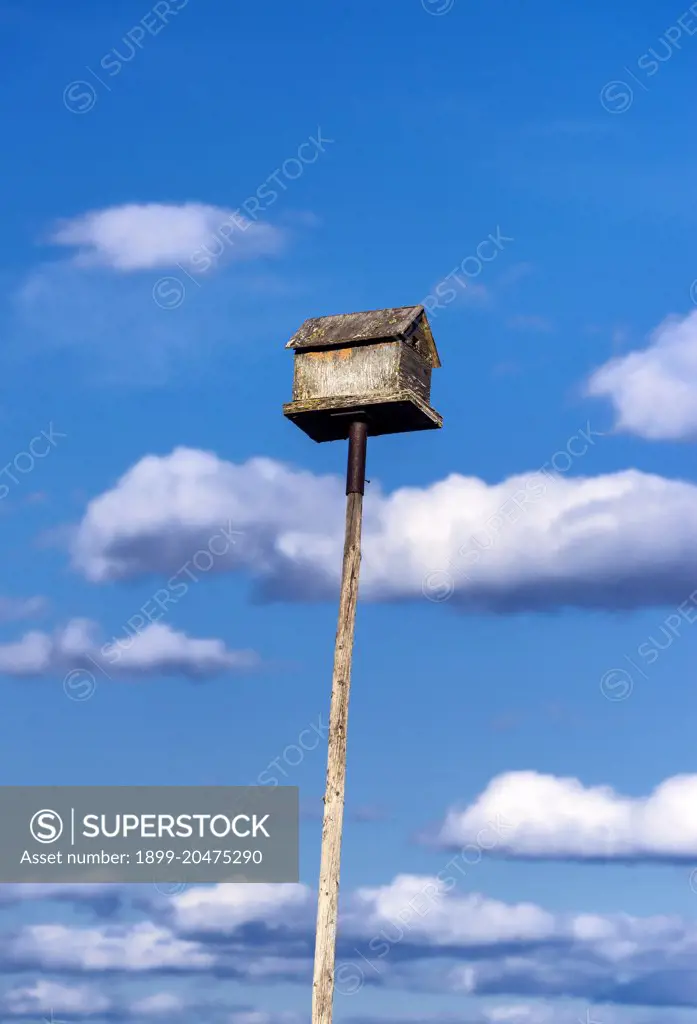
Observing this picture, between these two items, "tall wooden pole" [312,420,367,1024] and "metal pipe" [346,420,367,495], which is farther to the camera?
"metal pipe" [346,420,367,495]

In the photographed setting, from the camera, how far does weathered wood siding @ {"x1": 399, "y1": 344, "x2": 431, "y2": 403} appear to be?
14.8 meters

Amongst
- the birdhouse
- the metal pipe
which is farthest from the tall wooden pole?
the birdhouse

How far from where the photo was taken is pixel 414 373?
596 inches

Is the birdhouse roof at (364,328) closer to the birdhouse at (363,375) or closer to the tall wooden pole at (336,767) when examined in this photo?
the birdhouse at (363,375)

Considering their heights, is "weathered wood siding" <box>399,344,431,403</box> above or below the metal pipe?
above

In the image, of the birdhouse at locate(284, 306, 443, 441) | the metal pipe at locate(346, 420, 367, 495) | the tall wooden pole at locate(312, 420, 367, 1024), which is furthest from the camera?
the birdhouse at locate(284, 306, 443, 441)

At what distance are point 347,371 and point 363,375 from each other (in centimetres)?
20

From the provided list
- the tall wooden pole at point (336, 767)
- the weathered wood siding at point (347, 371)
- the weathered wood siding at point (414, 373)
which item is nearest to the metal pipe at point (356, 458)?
the tall wooden pole at point (336, 767)

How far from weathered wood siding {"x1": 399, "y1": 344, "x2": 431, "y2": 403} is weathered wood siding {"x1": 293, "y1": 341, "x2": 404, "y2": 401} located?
0.08 meters

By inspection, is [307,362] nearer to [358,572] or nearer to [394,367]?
[394,367]

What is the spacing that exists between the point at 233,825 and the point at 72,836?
218 cm

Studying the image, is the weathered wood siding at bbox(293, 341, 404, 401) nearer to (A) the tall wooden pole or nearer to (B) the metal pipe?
(B) the metal pipe

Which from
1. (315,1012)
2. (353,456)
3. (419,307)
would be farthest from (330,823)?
(419,307)

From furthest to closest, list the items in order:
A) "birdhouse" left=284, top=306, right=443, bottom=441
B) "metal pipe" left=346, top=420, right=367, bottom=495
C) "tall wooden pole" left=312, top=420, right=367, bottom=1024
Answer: "birdhouse" left=284, top=306, right=443, bottom=441 < "metal pipe" left=346, top=420, right=367, bottom=495 < "tall wooden pole" left=312, top=420, right=367, bottom=1024
